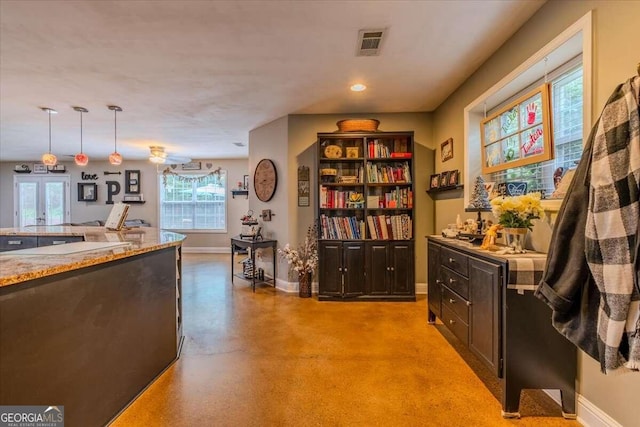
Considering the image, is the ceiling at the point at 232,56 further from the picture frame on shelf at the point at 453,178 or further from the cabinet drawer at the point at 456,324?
the cabinet drawer at the point at 456,324

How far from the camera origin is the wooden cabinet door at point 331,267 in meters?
3.80

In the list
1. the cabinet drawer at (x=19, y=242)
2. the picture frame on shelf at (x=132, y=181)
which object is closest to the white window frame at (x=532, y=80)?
the cabinet drawer at (x=19, y=242)

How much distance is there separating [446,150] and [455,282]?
186cm

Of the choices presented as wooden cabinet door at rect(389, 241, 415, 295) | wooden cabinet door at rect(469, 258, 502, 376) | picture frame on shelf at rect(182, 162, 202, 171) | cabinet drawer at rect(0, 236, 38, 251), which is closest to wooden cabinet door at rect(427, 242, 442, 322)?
wooden cabinet door at rect(469, 258, 502, 376)

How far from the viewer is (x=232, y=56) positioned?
8.52 ft

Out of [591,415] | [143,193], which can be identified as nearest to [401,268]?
[591,415]

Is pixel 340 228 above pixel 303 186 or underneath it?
underneath

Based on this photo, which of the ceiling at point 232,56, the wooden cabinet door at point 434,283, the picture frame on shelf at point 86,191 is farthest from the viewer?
the picture frame on shelf at point 86,191

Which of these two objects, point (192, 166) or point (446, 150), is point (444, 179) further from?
point (192, 166)

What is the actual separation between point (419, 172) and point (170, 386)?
3594mm

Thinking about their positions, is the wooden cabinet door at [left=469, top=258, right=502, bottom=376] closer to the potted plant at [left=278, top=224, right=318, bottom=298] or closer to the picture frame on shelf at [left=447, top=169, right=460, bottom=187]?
the picture frame on shelf at [left=447, top=169, right=460, bottom=187]

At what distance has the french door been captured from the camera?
787 cm

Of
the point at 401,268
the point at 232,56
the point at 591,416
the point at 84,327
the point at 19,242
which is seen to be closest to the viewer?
the point at 84,327

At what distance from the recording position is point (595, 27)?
1601 millimetres
